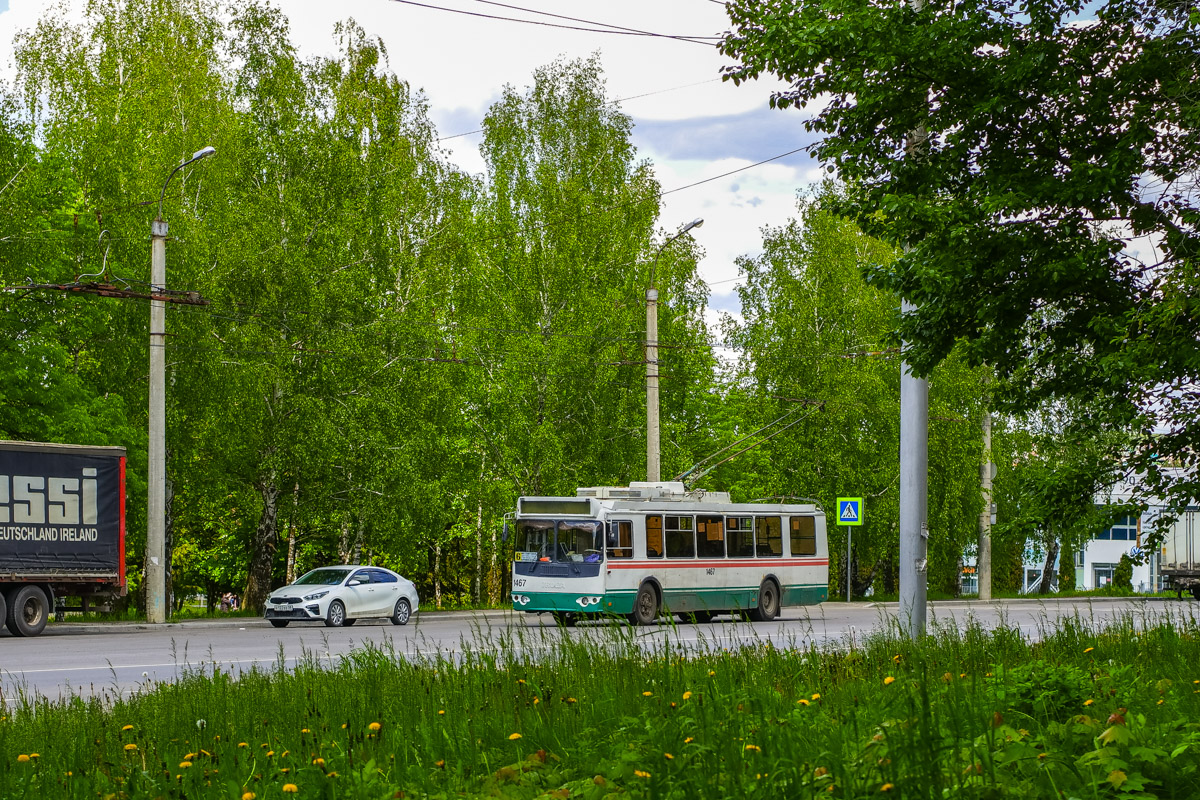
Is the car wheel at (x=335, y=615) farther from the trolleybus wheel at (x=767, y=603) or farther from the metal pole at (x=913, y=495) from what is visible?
the metal pole at (x=913, y=495)

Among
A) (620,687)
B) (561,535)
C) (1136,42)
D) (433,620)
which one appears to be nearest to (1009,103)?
(1136,42)

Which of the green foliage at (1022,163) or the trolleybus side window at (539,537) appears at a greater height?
the green foliage at (1022,163)

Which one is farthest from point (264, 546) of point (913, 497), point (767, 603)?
point (913, 497)

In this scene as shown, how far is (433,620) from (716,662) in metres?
21.7

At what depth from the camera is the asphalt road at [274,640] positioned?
447 inches

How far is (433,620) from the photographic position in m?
30.5

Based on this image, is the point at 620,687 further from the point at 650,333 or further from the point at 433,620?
the point at 650,333

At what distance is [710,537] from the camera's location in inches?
1142

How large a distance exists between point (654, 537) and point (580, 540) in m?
1.76

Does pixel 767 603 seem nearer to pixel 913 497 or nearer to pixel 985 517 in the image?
pixel 913 497

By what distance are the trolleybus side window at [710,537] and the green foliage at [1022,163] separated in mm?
16020

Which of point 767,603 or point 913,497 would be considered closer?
point 913,497

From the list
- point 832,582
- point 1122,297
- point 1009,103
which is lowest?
point 832,582

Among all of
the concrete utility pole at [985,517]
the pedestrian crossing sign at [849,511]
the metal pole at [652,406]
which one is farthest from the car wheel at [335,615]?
the concrete utility pole at [985,517]
